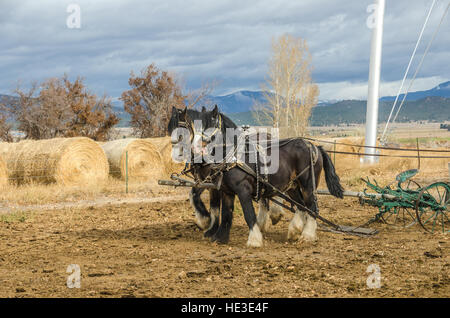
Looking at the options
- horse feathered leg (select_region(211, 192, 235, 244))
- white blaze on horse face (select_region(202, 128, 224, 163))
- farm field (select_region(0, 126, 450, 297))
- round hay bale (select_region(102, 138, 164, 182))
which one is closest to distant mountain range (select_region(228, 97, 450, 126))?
round hay bale (select_region(102, 138, 164, 182))

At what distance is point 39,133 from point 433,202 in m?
18.0

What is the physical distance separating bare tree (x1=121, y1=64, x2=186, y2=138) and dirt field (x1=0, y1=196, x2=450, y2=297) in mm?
17478

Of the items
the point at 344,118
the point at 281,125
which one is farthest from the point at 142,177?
the point at 344,118

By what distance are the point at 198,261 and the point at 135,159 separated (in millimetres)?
9650

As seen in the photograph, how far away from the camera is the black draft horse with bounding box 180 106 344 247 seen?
21.8 feet

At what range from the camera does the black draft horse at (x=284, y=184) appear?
21.8 feet

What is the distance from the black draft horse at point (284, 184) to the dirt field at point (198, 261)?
267 mm

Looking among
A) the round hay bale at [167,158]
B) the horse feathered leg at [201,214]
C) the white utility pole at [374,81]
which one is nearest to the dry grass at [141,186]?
the round hay bale at [167,158]

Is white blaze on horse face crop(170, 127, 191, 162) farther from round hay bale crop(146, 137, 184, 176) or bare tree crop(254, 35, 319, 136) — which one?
bare tree crop(254, 35, 319, 136)

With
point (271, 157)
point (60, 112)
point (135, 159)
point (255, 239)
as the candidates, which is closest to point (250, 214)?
point (255, 239)

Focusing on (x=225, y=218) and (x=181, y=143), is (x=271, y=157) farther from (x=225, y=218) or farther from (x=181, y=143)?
(x=181, y=143)
